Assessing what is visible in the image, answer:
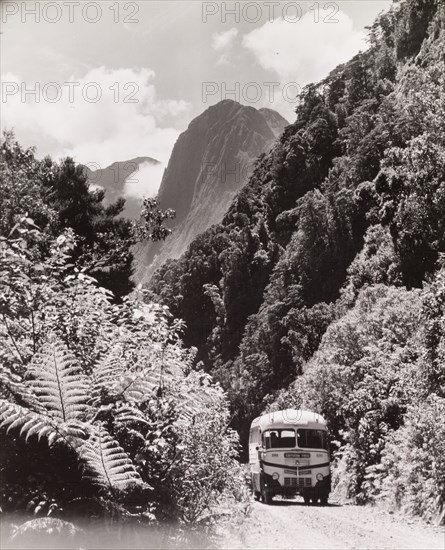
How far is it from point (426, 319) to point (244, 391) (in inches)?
2499

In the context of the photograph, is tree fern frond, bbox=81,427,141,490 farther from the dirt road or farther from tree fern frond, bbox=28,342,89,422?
the dirt road

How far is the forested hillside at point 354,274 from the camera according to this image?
19.2 metres

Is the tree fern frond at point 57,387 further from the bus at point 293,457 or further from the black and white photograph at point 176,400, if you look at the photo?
the bus at point 293,457

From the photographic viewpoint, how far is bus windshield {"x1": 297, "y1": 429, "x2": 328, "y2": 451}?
2069cm

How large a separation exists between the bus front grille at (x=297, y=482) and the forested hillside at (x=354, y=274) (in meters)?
1.90

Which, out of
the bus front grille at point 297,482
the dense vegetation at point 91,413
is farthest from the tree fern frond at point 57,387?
the bus front grille at point 297,482

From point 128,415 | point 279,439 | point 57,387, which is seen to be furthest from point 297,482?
point 57,387

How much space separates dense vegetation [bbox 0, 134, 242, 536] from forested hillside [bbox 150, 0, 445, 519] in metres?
2.77

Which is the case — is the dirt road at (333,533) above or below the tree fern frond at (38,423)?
below

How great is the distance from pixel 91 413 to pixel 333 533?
22.5 ft

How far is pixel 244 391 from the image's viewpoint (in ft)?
263

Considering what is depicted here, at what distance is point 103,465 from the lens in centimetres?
574

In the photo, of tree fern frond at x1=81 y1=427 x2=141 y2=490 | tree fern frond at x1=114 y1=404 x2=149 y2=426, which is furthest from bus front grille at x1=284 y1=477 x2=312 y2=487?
tree fern frond at x1=81 y1=427 x2=141 y2=490

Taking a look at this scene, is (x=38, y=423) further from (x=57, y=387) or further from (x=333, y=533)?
(x=333, y=533)
